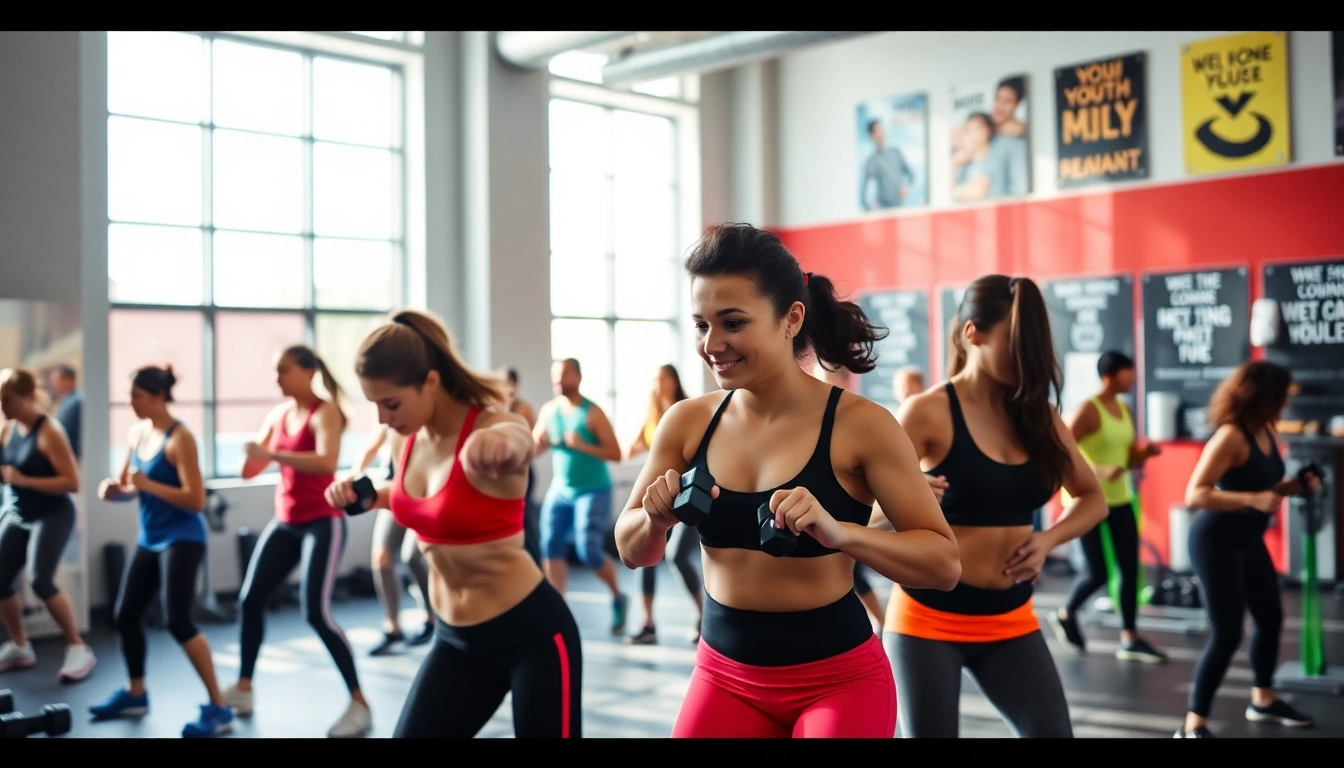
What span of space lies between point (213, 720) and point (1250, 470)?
12.8ft


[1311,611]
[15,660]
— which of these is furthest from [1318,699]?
[15,660]

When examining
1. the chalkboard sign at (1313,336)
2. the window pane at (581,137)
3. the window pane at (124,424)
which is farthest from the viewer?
the window pane at (581,137)

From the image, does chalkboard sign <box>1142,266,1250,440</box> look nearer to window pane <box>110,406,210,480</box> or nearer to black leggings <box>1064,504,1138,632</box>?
black leggings <box>1064,504,1138,632</box>

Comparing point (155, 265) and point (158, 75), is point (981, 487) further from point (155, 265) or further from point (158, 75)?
point (158, 75)

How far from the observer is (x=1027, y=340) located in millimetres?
2721

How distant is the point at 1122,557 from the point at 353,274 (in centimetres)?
550

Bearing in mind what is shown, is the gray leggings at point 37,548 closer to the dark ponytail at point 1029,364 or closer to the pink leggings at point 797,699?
the pink leggings at point 797,699

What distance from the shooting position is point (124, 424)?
7.33 m

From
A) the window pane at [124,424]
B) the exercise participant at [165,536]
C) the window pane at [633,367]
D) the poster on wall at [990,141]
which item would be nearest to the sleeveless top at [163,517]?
the exercise participant at [165,536]

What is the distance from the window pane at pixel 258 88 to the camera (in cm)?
778

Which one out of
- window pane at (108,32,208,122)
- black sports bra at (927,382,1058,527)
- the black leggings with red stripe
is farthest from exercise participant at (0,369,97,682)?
black sports bra at (927,382,1058,527)

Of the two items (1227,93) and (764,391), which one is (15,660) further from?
(1227,93)

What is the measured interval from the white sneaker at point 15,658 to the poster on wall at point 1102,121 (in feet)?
23.6

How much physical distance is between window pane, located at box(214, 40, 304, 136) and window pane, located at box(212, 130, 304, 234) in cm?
10
